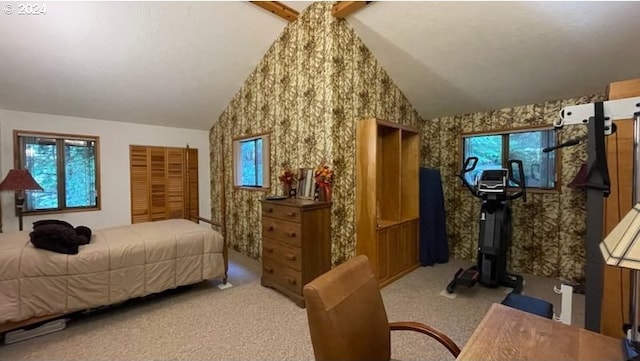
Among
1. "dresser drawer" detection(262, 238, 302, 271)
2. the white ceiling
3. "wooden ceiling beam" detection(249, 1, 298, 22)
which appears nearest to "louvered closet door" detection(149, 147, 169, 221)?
the white ceiling

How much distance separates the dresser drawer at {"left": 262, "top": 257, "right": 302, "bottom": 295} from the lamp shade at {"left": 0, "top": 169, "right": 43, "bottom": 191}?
10.6ft

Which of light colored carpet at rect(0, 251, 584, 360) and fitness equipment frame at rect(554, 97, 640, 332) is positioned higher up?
fitness equipment frame at rect(554, 97, 640, 332)

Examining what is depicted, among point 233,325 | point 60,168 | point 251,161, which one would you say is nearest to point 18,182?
point 60,168

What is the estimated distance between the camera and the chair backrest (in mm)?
1038

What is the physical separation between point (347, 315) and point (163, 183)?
5037 mm

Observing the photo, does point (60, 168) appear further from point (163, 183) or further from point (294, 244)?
point (294, 244)

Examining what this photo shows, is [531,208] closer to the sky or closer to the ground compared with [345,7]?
closer to the ground

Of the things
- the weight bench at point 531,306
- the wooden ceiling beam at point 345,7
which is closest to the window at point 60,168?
the wooden ceiling beam at point 345,7

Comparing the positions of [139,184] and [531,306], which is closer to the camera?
[531,306]

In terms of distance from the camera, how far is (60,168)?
4.36m

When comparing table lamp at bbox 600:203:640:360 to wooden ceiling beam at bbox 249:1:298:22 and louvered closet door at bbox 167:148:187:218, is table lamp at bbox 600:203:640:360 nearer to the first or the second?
wooden ceiling beam at bbox 249:1:298:22

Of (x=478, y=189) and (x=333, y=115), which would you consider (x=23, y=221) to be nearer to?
(x=333, y=115)

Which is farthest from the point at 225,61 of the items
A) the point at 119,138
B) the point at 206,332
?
the point at 206,332

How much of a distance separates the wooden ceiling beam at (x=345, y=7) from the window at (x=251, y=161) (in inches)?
71.9
